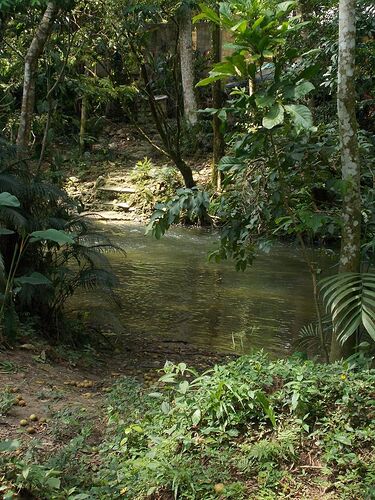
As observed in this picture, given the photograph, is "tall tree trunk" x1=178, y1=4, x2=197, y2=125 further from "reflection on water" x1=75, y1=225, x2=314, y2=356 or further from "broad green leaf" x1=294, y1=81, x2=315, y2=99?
"broad green leaf" x1=294, y1=81, x2=315, y2=99

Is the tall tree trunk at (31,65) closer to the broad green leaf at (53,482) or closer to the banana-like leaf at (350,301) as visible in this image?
the banana-like leaf at (350,301)

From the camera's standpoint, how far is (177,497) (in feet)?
9.58

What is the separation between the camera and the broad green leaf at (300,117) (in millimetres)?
3695

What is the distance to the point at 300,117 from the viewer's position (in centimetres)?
374

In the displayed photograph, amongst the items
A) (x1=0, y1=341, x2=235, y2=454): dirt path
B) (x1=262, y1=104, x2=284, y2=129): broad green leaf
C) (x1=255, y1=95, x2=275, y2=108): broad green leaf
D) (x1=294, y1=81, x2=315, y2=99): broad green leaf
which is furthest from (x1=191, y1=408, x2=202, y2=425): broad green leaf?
(x1=294, y1=81, x2=315, y2=99): broad green leaf

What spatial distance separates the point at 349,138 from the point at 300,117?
0.63 m

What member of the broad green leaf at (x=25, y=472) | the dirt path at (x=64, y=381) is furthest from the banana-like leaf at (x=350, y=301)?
the broad green leaf at (x=25, y=472)

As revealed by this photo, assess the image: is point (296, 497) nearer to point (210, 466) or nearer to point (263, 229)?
point (210, 466)

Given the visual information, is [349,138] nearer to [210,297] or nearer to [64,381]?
[64,381]

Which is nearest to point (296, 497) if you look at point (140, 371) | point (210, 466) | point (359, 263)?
point (210, 466)

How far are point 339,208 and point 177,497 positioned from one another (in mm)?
2540

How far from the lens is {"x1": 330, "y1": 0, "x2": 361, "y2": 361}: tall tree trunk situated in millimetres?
4211

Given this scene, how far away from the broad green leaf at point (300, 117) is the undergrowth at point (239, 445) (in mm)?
1383

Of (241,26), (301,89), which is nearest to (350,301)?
(301,89)
